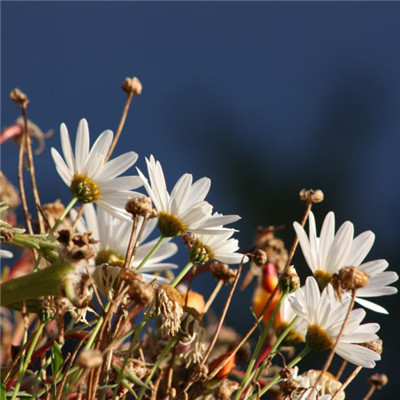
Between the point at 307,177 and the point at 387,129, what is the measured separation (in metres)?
0.95

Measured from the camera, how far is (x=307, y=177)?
4.10 meters

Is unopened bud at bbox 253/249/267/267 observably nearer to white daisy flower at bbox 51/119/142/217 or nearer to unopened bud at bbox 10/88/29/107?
white daisy flower at bbox 51/119/142/217

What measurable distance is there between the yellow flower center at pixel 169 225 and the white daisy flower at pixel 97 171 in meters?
0.02

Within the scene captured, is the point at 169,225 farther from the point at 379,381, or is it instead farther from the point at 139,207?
the point at 379,381

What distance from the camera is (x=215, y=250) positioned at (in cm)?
41

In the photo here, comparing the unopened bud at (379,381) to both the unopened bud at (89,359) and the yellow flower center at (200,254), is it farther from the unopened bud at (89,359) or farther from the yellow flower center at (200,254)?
the unopened bud at (89,359)

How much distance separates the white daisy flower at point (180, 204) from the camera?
368mm

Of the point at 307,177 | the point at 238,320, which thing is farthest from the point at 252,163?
the point at 238,320

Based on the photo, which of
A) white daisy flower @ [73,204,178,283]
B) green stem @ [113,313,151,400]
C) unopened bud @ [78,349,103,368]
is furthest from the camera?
white daisy flower @ [73,204,178,283]

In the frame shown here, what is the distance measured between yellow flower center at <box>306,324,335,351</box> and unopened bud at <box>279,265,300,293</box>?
0.02m

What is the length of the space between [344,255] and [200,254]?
8 cm

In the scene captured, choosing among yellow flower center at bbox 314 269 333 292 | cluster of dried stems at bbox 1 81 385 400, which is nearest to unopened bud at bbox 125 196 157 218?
cluster of dried stems at bbox 1 81 385 400

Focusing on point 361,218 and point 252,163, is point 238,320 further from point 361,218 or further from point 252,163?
point 252,163

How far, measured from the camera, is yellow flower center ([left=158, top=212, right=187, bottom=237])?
0.38 m
